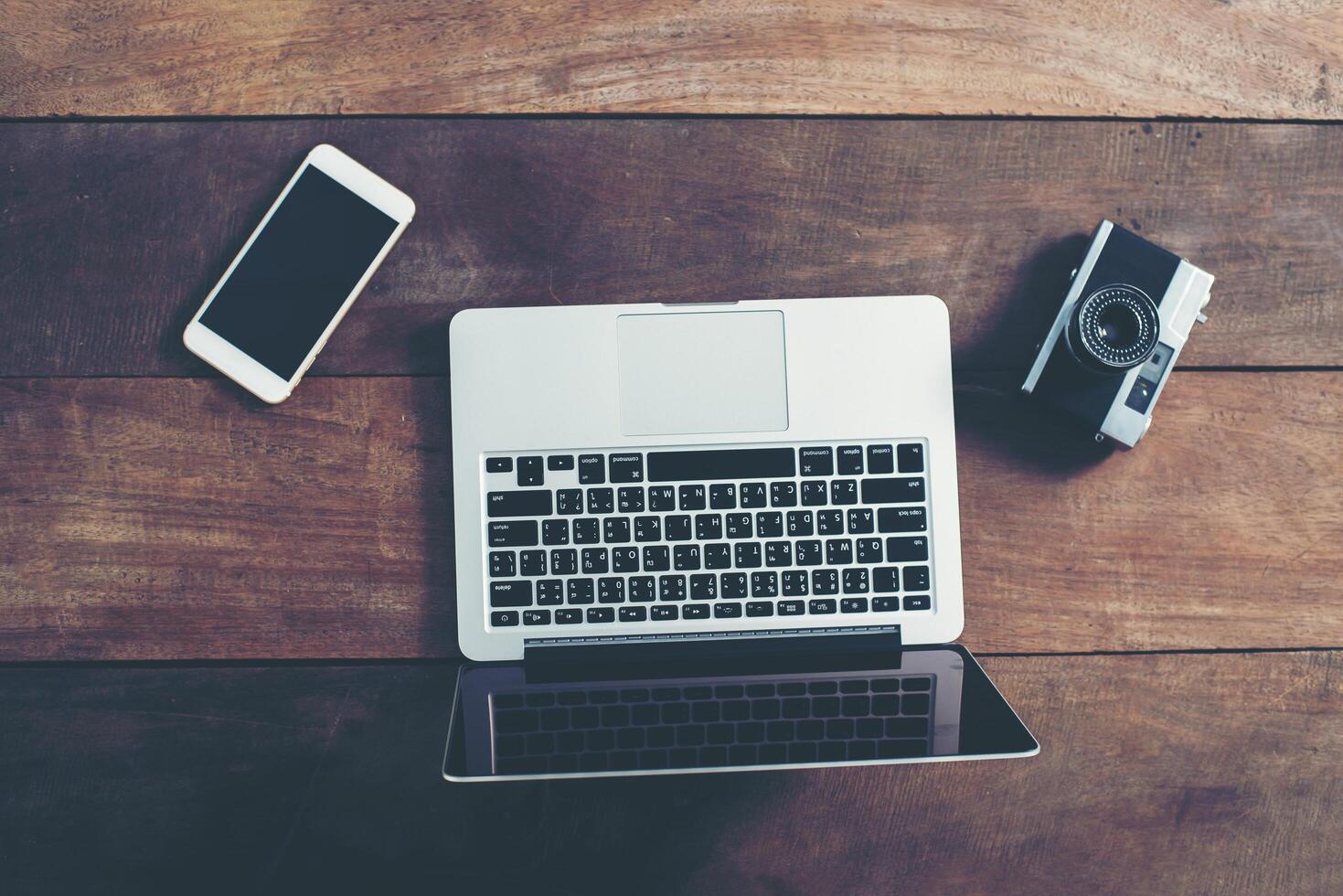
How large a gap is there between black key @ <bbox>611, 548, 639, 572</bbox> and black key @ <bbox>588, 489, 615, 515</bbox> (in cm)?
4

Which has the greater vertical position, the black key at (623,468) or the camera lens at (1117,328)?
the camera lens at (1117,328)

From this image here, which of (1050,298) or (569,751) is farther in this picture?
(1050,298)

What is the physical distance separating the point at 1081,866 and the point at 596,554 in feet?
1.87

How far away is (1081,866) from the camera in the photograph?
87cm

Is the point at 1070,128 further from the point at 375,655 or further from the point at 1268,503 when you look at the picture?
the point at 375,655

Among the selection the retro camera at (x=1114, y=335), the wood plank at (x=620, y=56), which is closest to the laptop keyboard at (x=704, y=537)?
the retro camera at (x=1114, y=335)

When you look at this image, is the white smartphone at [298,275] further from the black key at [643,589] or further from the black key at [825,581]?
the black key at [825,581]

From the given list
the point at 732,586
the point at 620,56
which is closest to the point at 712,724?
the point at 732,586

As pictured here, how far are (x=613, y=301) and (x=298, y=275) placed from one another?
30 centimetres

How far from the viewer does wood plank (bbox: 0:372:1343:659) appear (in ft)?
2.82

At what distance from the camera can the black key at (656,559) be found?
81 centimetres

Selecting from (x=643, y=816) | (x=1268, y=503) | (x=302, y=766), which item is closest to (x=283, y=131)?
(x=302, y=766)

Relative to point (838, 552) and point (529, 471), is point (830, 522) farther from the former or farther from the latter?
point (529, 471)

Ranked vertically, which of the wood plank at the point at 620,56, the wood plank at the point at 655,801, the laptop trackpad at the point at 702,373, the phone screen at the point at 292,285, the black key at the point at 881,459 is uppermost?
the wood plank at the point at 620,56
